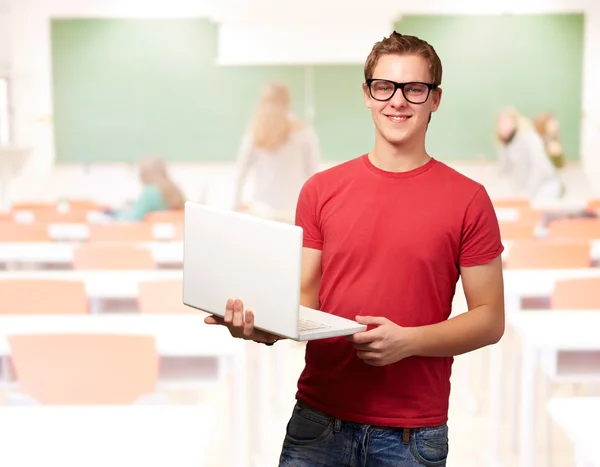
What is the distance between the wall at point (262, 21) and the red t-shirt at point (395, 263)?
8905 millimetres

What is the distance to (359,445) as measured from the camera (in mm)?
1686

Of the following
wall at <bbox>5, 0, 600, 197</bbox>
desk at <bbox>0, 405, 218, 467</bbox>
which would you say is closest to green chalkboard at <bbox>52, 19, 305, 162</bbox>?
→ wall at <bbox>5, 0, 600, 197</bbox>

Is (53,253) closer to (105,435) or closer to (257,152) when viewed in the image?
(257,152)

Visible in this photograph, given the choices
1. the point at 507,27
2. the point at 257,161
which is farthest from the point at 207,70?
the point at 257,161

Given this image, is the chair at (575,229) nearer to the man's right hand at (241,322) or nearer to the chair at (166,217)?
the chair at (166,217)

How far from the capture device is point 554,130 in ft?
30.7

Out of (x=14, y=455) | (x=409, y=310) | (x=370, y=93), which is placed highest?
(x=370, y=93)

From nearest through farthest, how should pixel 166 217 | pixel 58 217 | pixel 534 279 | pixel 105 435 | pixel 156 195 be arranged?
1. pixel 105 435
2. pixel 534 279
3. pixel 166 217
4. pixel 156 195
5. pixel 58 217

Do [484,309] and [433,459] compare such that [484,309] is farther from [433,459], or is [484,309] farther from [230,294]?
[230,294]

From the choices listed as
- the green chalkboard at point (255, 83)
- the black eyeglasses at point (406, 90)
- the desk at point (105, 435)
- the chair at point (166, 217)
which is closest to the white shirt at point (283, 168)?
the chair at point (166, 217)

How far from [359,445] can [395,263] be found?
362mm

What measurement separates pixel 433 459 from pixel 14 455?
851 millimetres

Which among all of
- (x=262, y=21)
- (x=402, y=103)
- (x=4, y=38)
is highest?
(x=262, y=21)

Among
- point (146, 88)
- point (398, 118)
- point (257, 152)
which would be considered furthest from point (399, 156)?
point (146, 88)
